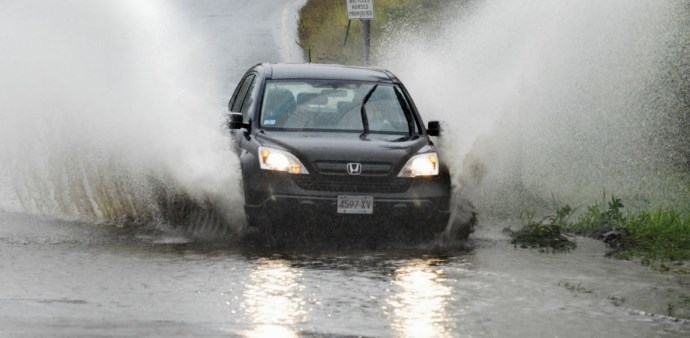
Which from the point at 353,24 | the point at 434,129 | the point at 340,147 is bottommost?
the point at 340,147

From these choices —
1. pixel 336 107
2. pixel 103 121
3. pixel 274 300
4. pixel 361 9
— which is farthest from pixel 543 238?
pixel 361 9

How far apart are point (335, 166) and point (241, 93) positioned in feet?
10.3

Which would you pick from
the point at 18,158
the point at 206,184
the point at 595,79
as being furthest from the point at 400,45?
the point at 206,184

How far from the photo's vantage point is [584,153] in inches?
864

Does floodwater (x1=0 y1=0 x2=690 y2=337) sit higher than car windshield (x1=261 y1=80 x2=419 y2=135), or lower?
lower

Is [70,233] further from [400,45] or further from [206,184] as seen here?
[400,45]

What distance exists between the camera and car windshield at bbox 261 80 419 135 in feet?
45.6

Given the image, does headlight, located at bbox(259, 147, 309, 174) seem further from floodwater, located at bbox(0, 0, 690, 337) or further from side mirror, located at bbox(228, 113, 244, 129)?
side mirror, located at bbox(228, 113, 244, 129)

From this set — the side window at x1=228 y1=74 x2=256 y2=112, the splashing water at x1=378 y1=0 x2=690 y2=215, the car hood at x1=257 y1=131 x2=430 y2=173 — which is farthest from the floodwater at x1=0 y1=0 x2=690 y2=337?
the splashing water at x1=378 y1=0 x2=690 y2=215

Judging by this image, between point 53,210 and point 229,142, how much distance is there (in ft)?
6.98

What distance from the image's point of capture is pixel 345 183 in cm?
1273

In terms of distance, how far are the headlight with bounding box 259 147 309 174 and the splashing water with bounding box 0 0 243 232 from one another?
414 mm

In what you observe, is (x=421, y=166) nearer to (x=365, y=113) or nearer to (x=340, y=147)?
(x=340, y=147)

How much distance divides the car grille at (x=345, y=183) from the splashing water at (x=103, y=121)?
666 mm
